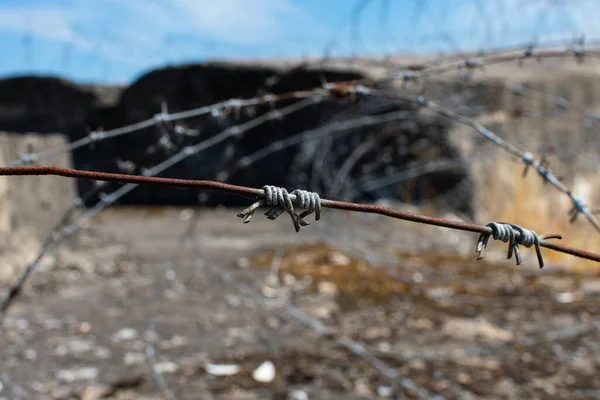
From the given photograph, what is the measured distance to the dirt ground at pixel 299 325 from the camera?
2316mm

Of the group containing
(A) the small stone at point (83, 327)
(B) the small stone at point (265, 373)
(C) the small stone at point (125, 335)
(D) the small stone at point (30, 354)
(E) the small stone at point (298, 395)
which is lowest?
(A) the small stone at point (83, 327)

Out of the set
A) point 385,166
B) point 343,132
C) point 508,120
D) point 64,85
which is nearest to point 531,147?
point 508,120

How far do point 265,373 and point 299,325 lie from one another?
0.57 m

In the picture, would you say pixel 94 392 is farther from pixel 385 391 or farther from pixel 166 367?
pixel 385 391

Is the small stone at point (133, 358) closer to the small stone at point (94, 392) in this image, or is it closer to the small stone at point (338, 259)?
the small stone at point (94, 392)

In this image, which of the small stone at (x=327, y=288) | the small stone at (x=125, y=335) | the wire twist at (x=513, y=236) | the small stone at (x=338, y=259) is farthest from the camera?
the small stone at (x=338, y=259)

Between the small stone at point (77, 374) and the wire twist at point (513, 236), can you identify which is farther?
the small stone at point (77, 374)

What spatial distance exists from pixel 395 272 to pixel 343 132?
254 cm

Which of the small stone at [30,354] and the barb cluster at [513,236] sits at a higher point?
the barb cluster at [513,236]

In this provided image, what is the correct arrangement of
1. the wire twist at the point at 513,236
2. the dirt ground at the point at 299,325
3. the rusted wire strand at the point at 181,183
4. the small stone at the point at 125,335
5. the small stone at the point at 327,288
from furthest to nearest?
1. the small stone at the point at 327,288
2. the small stone at the point at 125,335
3. the dirt ground at the point at 299,325
4. the wire twist at the point at 513,236
5. the rusted wire strand at the point at 181,183

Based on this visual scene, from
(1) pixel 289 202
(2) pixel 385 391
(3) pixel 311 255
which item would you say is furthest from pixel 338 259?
(1) pixel 289 202

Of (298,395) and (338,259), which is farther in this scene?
(338,259)

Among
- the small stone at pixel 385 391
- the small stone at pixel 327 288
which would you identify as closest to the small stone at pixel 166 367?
the small stone at pixel 385 391

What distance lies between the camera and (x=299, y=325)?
9.71 ft
